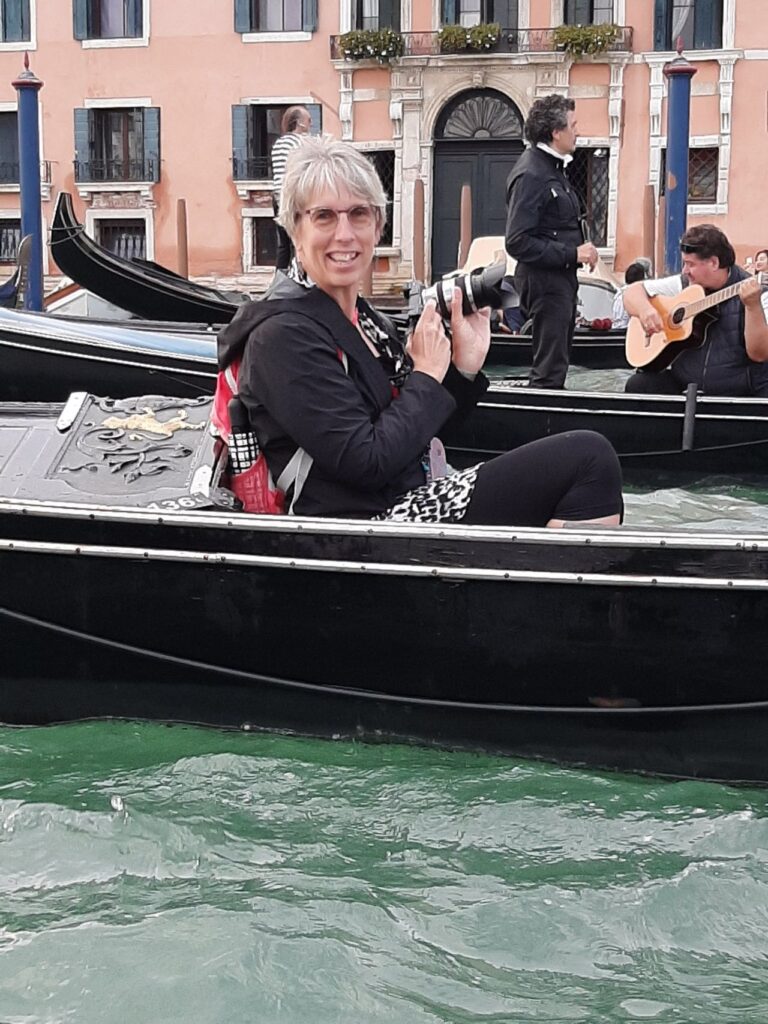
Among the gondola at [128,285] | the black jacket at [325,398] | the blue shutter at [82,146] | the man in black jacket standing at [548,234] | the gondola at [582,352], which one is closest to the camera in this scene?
the black jacket at [325,398]

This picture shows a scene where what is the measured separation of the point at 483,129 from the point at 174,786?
44.7ft

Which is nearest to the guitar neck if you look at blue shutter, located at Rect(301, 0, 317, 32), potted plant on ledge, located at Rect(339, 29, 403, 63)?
potted plant on ledge, located at Rect(339, 29, 403, 63)

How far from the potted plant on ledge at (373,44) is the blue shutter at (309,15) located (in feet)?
1.21

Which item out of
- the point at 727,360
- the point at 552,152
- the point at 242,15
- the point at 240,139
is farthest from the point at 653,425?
the point at 242,15

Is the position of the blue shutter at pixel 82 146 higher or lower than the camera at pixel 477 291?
higher

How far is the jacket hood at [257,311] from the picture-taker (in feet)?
5.59

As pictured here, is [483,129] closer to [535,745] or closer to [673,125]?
[673,125]

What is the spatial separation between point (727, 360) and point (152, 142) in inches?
474

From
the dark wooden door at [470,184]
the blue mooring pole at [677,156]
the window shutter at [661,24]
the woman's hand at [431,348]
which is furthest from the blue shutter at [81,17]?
the woman's hand at [431,348]

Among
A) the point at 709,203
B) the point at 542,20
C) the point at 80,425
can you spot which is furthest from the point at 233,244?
the point at 80,425

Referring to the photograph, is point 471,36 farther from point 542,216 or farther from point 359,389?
point 359,389

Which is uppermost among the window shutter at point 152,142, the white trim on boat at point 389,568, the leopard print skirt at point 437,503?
the window shutter at point 152,142

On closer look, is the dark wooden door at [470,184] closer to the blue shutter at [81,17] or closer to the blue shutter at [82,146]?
the blue shutter at [82,146]

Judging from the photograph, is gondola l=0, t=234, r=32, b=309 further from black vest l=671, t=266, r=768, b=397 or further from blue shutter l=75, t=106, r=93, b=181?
blue shutter l=75, t=106, r=93, b=181
